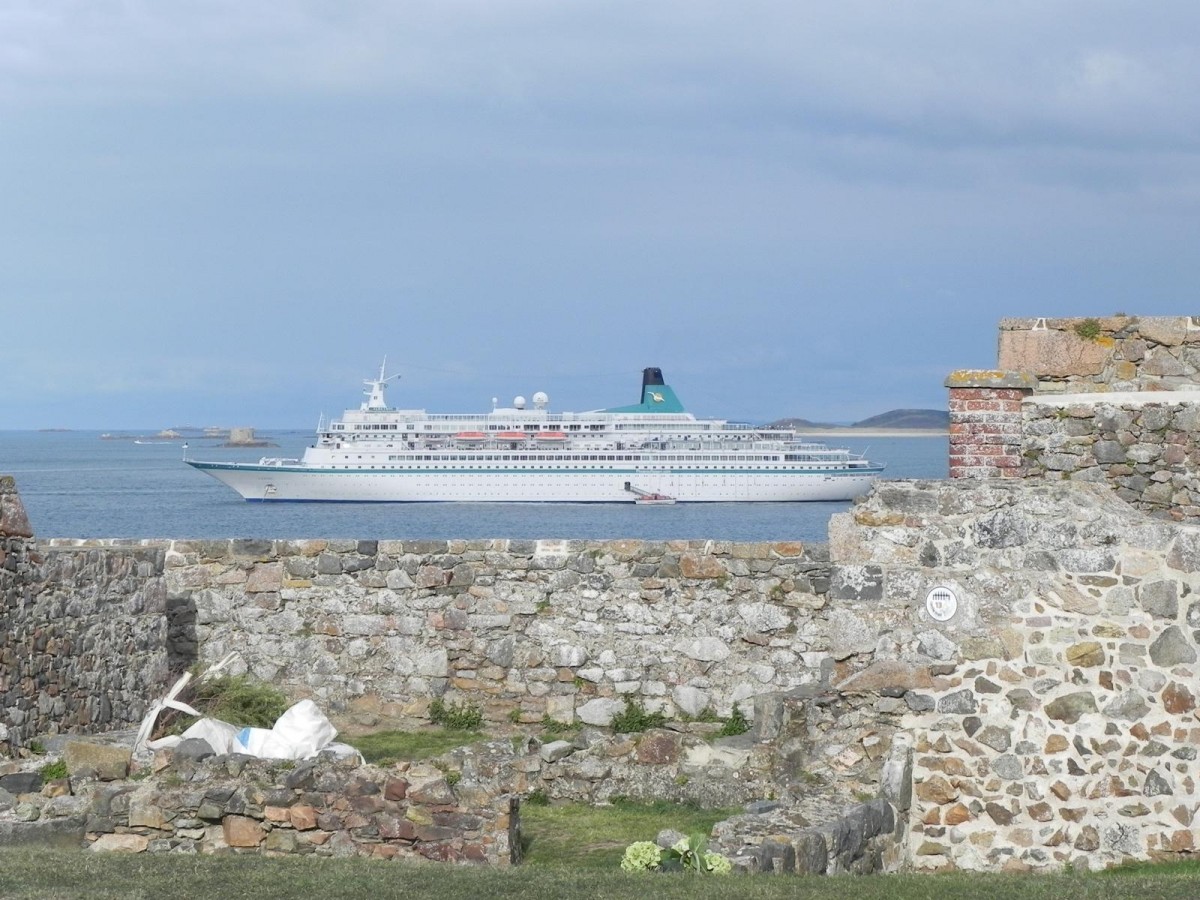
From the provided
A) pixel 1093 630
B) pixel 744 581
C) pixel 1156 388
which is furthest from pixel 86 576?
pixel 1156 388

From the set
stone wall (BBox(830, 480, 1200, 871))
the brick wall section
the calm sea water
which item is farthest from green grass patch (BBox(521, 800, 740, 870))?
the calm sea water

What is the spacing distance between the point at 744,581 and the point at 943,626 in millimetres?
2674

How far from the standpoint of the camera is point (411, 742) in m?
10.4

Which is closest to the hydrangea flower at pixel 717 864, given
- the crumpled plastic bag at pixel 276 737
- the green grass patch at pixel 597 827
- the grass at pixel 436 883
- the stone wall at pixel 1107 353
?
the grass at pixel 436 883

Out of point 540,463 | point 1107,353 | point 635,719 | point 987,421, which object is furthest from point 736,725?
point 540,463

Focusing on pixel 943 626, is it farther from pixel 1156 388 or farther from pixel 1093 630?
pixel 1156 388

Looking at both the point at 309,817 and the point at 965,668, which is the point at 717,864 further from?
the point at 965,668

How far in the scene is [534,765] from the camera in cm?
952

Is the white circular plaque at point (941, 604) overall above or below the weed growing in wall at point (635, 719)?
above

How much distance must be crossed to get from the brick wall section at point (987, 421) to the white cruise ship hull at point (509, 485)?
81715 millimetres

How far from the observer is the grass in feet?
19.9

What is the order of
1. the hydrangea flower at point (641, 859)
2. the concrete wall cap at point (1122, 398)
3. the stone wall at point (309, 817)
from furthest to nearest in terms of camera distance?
the concrete wall cap at point (1122, 398)
the stone wall at point (309, 817)
the hydrangea flower at point (641, 859)

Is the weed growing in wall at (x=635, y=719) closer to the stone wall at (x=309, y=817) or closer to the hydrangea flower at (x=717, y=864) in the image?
the stone wall at (x=309, y=817)

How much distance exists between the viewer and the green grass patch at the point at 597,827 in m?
7.90
